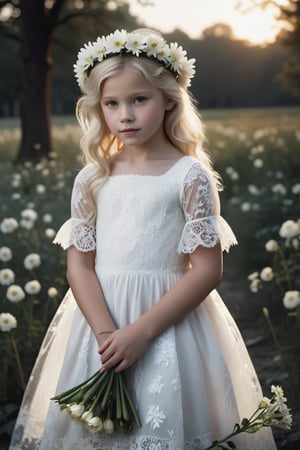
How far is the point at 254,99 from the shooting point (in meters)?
11.6

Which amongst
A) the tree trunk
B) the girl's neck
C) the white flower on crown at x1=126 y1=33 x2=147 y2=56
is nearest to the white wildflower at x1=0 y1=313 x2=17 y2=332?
the girl's neck

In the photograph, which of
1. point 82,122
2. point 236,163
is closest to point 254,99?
point 236,163

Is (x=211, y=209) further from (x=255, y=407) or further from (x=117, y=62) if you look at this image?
(x=255, y=407)

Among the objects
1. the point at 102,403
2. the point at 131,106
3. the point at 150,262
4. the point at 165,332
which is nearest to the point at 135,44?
the point at 131,106

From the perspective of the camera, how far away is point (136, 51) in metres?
2.11

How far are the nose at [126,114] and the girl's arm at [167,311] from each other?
461 mm

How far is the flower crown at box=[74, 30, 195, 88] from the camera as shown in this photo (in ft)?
6.95

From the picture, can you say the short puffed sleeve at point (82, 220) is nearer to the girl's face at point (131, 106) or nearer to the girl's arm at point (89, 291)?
the girl's arm at point (89, 291)

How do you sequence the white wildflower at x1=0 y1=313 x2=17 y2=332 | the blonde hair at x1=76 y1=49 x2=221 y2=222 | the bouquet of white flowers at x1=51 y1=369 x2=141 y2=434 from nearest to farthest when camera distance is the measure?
the bouquet of white flowers at x1=51 y1=369 x2=141 y2=434 → the blonde hair at x1=76 y1=49 x2=221 y2=222 → the white wildflower at x1=0 y1=313 x2=17 y2=332

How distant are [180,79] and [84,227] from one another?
59 cm

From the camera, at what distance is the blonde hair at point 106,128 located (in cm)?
219

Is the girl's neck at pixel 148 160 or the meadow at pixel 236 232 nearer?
the girl's neck at pixel 148 160

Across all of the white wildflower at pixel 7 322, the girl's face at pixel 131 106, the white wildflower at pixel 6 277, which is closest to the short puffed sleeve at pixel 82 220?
the girl's face at pixel 131 106

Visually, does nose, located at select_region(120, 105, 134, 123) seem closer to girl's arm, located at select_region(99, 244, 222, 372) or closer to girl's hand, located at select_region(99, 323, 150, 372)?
girl's arm, located at select_region(99, 244, 222, 372)
